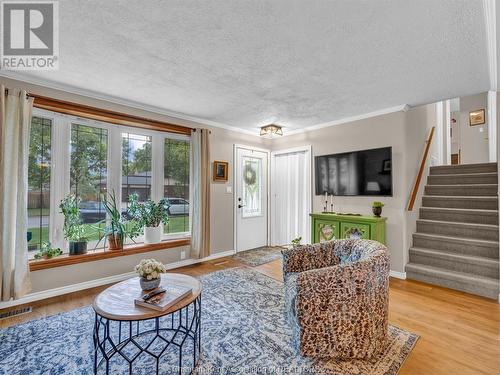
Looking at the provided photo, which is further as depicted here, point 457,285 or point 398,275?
point 398,275

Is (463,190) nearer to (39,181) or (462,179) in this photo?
(462,179)

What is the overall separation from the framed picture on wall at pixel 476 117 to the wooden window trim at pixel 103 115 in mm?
6463

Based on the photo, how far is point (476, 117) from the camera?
555 cm

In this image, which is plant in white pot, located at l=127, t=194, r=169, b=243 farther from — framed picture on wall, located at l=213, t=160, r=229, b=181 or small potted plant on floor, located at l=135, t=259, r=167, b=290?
small potted plant on floor, located at l=135, t=259, r=167, b=290

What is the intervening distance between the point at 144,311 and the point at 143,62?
7.11 ft

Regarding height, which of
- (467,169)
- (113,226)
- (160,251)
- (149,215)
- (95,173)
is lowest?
Result: (160,251)

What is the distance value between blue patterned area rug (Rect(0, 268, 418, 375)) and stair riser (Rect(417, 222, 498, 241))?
7.34 feet

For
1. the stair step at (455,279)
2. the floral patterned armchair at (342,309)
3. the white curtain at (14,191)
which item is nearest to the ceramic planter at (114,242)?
the white curtain at (14,191)

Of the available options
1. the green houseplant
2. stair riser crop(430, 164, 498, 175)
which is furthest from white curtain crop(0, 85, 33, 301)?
stair riser crop(430, 164, 498, 175)

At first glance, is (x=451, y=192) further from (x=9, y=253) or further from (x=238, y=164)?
(x=9, y=253)

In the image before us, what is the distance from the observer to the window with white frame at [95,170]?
283 centimetres

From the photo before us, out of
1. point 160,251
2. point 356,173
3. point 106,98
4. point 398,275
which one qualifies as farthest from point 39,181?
point 398,275

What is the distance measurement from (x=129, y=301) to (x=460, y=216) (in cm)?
454

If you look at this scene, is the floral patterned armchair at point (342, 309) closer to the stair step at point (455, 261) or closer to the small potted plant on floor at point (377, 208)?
the small potted plant on floor at point (377, 208)
